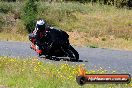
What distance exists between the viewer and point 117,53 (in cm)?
1786

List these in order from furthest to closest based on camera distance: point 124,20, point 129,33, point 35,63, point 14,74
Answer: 1. point 124,20
2. point 129,33
3. point 35,63
4. point 14,74

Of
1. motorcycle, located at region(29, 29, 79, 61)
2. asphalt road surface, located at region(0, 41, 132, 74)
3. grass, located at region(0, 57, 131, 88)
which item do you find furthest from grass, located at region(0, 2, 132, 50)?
grass, located at region(0, 57, 131, 88)

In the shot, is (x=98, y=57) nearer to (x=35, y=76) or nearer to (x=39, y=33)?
(x=39, y=33)

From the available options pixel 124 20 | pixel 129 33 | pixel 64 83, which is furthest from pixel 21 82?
pixel 124 20

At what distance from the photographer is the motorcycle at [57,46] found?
1489 cm

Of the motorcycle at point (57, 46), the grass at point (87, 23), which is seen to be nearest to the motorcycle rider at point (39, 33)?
the motorcycle at point (57, 46)

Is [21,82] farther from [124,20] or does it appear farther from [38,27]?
[124,20]

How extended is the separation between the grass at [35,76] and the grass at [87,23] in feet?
43.5

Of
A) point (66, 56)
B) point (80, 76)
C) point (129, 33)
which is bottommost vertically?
point (129, 33)

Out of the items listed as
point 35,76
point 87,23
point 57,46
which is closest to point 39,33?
point 57,46

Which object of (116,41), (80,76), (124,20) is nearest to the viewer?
(80,76)

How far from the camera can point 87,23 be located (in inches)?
1181

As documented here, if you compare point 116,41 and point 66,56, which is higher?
point 66,56

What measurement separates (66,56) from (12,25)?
1425 centimetres
